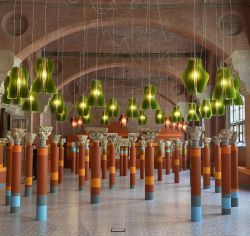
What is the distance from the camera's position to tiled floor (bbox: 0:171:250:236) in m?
8.74

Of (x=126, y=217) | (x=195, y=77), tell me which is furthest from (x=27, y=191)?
(x=195, y=77)

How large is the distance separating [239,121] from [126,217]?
12.7 meters

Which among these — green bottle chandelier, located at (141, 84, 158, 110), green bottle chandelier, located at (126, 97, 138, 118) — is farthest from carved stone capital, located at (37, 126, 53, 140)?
green bottle chandelier, located at (126, 97, 138, 118)

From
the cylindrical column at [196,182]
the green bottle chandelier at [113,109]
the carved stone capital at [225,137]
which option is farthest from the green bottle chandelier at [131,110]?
the cylindrical column at [196,182]

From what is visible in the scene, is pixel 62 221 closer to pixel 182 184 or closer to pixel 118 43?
pixel 182 184

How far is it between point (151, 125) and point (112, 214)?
958 inches

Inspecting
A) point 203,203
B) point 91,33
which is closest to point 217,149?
point 203,203

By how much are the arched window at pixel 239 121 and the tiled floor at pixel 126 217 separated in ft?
21.9

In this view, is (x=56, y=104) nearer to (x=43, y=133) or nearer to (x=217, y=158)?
(x=43, y=133)

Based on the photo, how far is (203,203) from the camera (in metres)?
12.6

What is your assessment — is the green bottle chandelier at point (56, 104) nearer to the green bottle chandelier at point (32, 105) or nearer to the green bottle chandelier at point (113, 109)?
the green bottle chandelier at point (32, 105)

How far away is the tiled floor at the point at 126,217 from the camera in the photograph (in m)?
8.74

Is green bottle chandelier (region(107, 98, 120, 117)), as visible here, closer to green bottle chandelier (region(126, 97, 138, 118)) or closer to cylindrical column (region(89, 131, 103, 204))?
green bottle chandelier (region(126, 97, 138, 118))

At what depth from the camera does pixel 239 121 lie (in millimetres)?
21484
